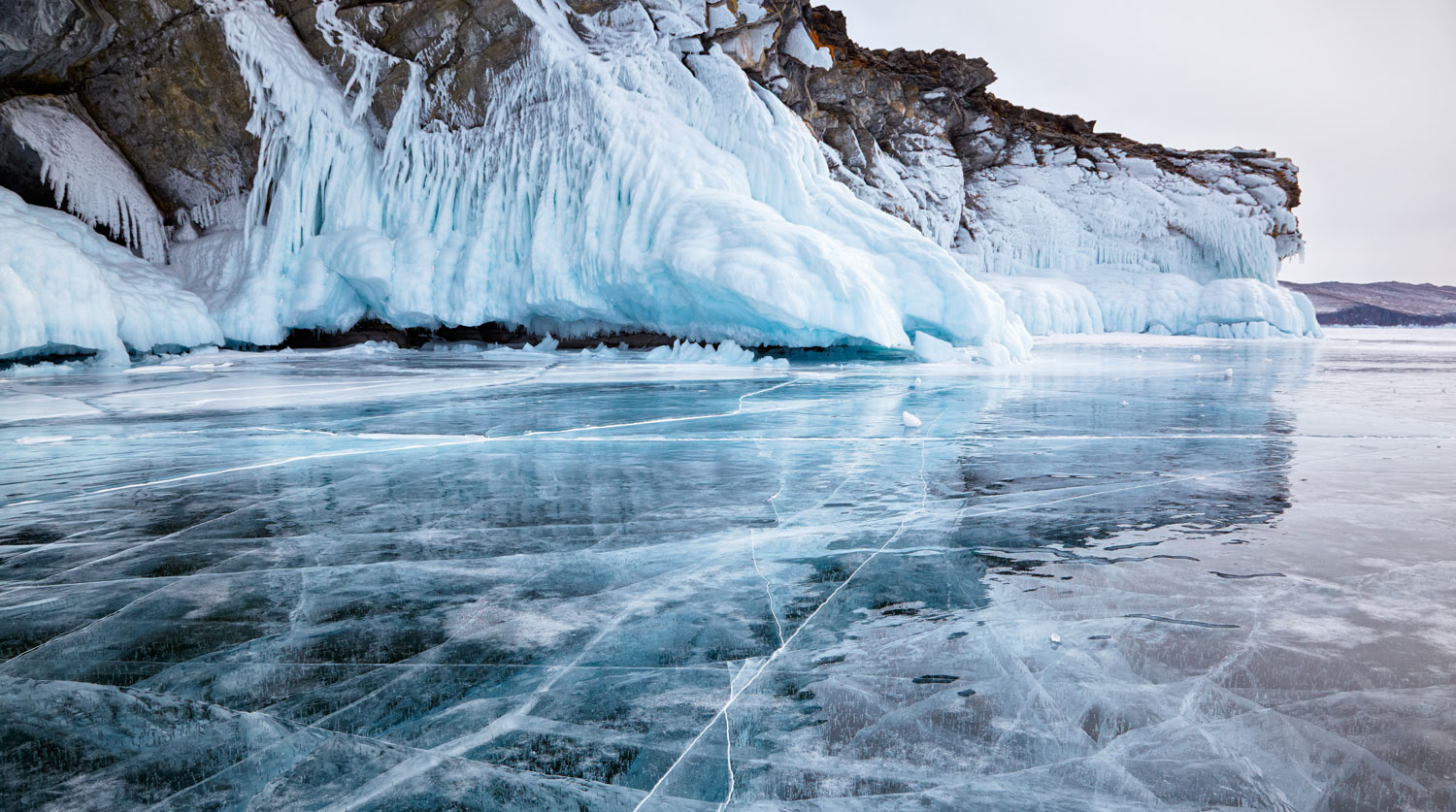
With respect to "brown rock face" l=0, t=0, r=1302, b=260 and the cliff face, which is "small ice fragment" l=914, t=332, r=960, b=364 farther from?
"brown rock face" l=0, t=0, r=1302, b=260

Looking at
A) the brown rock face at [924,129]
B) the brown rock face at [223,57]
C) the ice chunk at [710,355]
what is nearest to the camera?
the brown rock face at [223,57]

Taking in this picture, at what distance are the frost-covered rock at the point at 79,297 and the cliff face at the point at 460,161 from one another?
0.76m

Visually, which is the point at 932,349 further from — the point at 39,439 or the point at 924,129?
the point at 924,129

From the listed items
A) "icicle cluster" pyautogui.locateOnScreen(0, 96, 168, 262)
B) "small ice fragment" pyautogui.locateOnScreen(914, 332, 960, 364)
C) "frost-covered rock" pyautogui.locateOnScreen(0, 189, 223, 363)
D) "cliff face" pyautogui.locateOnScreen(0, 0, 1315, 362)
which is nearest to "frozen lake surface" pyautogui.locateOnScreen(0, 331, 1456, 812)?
"frost-covered rock" pyautogui.locateOnScreen(0, 189, 223, 363)

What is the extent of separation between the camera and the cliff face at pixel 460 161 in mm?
11500

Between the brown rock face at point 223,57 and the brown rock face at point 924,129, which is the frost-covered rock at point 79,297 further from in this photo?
the brown rock face at point 924,129

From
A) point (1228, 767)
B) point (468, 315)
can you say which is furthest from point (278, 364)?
point (1228, 767)

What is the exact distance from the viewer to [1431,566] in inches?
97.7

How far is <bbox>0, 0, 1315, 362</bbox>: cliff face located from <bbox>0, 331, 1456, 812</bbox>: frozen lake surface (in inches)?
274

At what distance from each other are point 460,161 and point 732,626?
12776 millimetres

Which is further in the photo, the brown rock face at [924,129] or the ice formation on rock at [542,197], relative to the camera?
the brown rock face at [924,129]

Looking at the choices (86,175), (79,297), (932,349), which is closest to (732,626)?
(932,349)

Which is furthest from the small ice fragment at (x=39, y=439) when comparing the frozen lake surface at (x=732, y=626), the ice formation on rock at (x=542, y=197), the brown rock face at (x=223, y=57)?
the brown rock face at (x=223, y=57)

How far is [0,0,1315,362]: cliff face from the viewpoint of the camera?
11500mm
